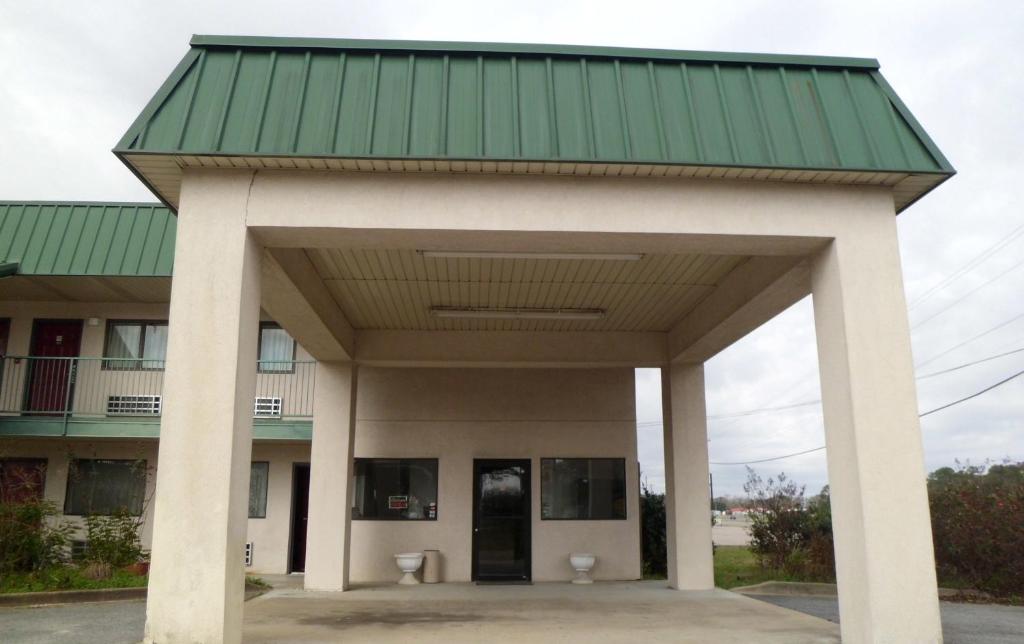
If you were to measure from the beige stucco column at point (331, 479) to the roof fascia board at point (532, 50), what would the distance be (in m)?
7.41

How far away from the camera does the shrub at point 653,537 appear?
17.5 meters

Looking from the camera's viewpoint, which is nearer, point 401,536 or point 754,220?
point 754,220

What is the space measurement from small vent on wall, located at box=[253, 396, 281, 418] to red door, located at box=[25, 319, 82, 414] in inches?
149

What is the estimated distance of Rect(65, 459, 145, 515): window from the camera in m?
18.1

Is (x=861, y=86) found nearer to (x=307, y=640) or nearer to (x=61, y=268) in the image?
(x=307, y=640)

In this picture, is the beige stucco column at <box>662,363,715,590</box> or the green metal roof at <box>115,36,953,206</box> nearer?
the green metal roof at <box>115,36,953,206</box>

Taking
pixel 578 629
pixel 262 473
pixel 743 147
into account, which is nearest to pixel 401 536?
pixel 262 473

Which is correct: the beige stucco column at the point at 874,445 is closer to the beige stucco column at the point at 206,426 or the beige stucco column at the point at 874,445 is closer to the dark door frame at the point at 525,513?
the beige stucco column at the point at 206,426

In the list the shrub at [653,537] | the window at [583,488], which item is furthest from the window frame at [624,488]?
the shrub at [653,537]

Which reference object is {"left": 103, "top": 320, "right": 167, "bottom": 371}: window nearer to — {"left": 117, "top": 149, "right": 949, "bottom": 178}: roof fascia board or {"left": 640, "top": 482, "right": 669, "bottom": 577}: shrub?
{"left": 640, "top": 482, "right": 669, "bottom": 577}: shrub

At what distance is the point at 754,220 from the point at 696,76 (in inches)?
64.9

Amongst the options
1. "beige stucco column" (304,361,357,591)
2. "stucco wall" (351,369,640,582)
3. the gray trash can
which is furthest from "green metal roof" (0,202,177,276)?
the gray trash can

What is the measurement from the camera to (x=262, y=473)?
18359 mm

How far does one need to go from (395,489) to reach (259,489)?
377 cm
